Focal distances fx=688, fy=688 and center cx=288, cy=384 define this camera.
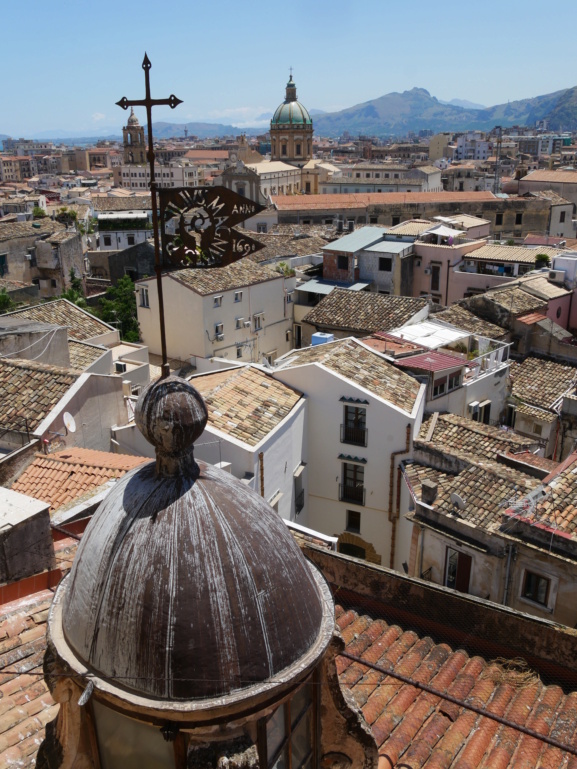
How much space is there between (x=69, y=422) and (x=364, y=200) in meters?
55.0

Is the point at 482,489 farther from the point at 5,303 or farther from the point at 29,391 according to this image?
the point at 5,303

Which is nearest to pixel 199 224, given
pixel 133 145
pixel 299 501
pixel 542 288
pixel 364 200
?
pixel 299 501

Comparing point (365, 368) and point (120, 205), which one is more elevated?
point (120, 205)

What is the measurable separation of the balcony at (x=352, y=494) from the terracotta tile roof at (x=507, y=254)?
2315cm

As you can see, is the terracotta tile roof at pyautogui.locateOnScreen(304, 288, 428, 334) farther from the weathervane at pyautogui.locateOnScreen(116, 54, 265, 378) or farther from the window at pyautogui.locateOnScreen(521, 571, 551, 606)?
the weathervane at pyautogui.locateOnScreen(116, 54, 265, 378)

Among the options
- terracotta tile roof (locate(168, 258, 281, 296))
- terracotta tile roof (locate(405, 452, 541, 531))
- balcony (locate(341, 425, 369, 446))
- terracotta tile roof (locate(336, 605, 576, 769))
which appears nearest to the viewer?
terracotta tile roof (locate(336, 605, 576, 769))

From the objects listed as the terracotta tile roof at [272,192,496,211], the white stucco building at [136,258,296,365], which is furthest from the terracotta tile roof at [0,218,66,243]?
the white stucco building at [136,258,296,365]

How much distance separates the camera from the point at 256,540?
4113mm

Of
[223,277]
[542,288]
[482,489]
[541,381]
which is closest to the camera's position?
[482,489]

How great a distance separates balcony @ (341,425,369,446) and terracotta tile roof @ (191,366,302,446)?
66.6 inches

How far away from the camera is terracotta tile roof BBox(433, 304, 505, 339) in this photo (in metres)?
30.3

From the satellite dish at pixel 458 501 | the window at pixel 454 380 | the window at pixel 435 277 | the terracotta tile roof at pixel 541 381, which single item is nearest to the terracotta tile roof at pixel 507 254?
the window at pixel 435 277

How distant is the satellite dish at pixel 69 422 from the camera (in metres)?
15.2

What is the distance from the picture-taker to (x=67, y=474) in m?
13.2
